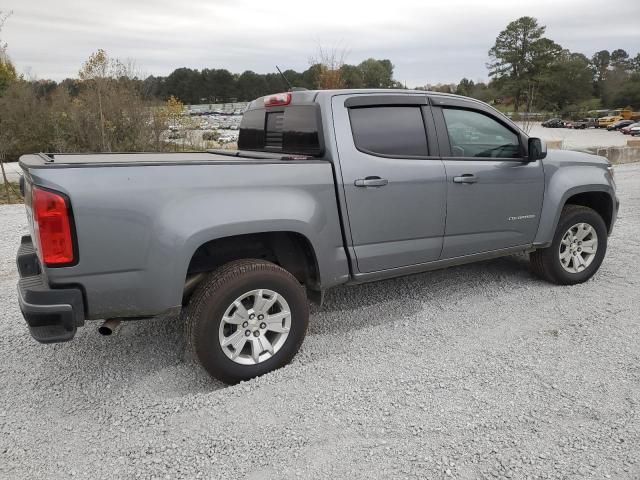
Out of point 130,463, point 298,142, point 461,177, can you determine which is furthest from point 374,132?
point 130,463

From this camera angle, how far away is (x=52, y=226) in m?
2.53

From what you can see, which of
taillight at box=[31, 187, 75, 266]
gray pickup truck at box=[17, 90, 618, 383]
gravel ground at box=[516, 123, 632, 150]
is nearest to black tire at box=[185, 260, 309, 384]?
gray pickup truck at box=[17, 90, 618, 383]

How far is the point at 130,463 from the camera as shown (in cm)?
245

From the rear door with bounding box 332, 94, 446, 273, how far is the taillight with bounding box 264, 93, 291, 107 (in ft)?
1.50

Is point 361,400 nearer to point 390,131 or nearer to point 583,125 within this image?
point 390,131

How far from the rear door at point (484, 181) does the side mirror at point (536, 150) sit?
0.08 metres

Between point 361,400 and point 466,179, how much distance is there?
1.99m

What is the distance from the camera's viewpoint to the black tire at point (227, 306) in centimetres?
293

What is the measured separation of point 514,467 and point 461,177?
2.24 metres

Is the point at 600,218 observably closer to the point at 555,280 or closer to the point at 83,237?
the point at 555,280

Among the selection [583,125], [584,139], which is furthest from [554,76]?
[584,139]

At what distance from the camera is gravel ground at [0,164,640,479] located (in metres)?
2.43

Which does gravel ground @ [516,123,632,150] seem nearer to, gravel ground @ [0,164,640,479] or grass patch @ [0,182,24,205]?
gravel ground @ [0,164,640,479]

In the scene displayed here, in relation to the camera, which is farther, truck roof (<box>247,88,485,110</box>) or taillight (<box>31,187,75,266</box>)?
truck roof (<box>247,88,485,110</box>)
